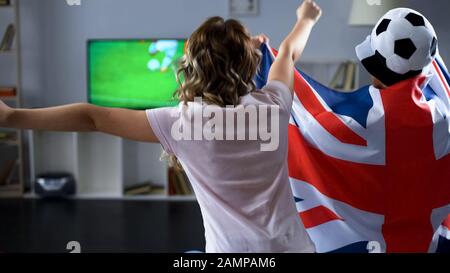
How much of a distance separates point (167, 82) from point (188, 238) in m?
1.14

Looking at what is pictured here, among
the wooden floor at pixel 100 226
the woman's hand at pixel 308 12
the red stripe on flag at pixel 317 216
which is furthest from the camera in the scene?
the wooden floor at pixel 100 226

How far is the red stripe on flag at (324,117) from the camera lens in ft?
4.47

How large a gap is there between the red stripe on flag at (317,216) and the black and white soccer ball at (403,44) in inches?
14.2

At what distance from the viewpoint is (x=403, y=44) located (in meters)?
1.27

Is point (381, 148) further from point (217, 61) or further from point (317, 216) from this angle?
point (217, 61)

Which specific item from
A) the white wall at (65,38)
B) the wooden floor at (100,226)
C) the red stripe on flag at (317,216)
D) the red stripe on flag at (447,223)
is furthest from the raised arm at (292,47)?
the white wall at (65,38)

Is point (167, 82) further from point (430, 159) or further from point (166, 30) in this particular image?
point (430, 159)

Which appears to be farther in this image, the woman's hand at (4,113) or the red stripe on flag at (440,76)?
the red stripe on flag at (440,76)

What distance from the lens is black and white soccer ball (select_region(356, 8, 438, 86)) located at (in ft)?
4.15

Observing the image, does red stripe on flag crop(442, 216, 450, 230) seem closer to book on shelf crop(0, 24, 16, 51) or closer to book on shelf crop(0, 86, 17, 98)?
book on shelf crop(0, 86, 17, 98)

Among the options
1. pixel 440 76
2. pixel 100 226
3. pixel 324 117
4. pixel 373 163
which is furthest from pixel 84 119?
pixel 100 226

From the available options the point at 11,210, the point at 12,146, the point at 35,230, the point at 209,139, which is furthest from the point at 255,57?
the point at 12,146

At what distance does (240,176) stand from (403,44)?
1.73ft

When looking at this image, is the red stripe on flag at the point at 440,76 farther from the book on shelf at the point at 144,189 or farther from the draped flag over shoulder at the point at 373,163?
the book on shelf at the point at 144,189
